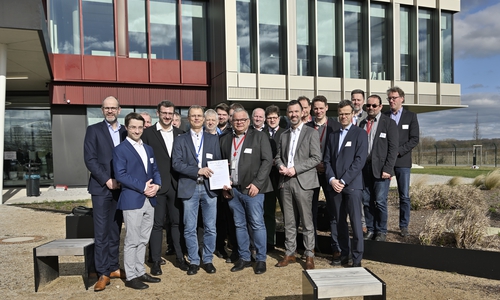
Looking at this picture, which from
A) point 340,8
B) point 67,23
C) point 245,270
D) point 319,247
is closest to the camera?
point 245,270

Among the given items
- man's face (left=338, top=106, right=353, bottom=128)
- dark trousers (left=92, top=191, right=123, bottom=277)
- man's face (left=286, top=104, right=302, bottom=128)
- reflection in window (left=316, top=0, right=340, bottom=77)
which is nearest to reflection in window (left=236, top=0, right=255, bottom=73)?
reflection in window (left=316, top=0, right=340, bottom=77)

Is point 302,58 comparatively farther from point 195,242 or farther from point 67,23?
point 195,242

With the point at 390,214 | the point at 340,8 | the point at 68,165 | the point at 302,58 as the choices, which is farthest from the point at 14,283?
the point at 340,8

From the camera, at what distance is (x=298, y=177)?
5.31 metres

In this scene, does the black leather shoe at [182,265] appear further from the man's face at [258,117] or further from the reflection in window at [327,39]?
the reflection in window at [327,39]

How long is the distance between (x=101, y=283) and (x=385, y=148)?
13.7 feet

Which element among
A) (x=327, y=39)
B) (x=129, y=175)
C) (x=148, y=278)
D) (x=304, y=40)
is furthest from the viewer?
(x=327, y=39)

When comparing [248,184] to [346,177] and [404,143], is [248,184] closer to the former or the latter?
[346,177]

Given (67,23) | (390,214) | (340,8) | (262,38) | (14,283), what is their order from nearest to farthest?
(14,283)
(390,214)
(67,23)
(262,38)
(340,8)

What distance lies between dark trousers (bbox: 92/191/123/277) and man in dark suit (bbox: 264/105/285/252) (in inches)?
89.3

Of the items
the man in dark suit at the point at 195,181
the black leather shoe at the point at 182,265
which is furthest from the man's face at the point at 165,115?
the black leather shoe at the point at 182,265

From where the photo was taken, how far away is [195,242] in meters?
5.24

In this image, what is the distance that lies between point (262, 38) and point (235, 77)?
2517mm

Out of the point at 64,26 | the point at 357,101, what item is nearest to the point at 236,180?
the point at 357,101
